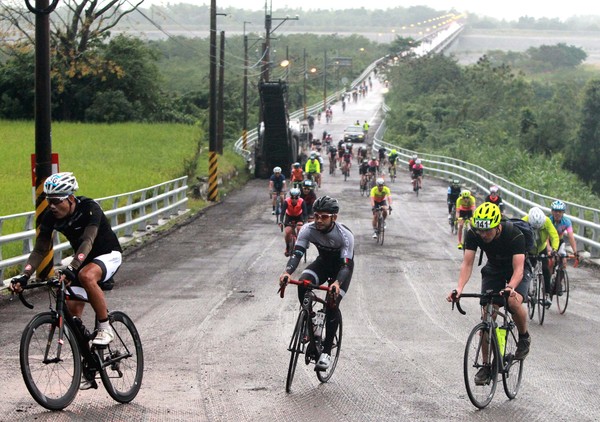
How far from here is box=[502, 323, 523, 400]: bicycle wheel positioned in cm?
954

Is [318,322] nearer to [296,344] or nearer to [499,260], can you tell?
[296,344]

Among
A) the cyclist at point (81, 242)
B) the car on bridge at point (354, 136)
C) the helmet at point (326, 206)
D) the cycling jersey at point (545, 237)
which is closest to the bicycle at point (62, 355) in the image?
the cyclist at point (81, 242)

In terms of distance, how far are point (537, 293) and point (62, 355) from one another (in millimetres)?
8826

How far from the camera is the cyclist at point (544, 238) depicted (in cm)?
1413

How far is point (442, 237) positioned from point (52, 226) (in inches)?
847

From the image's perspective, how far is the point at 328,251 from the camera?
1031 cm

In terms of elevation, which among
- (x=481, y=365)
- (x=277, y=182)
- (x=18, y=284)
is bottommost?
(x=277, y=182)

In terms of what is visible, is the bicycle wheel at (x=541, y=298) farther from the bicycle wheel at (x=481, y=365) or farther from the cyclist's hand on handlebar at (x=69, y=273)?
the cyclist's hand on handlebar at (x=69, y=273)

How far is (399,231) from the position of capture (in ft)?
101

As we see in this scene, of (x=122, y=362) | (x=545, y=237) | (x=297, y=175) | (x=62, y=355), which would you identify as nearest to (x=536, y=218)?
(x=545, y=237)

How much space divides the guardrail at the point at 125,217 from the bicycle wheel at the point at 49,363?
7952mm

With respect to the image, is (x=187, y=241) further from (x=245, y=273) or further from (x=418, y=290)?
(x=418, y=290)

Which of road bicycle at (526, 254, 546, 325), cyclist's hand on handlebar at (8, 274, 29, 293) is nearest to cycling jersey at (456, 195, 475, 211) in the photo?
road bicycle at (526, 254, 546, 325)

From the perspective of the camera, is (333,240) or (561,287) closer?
(333,240)
